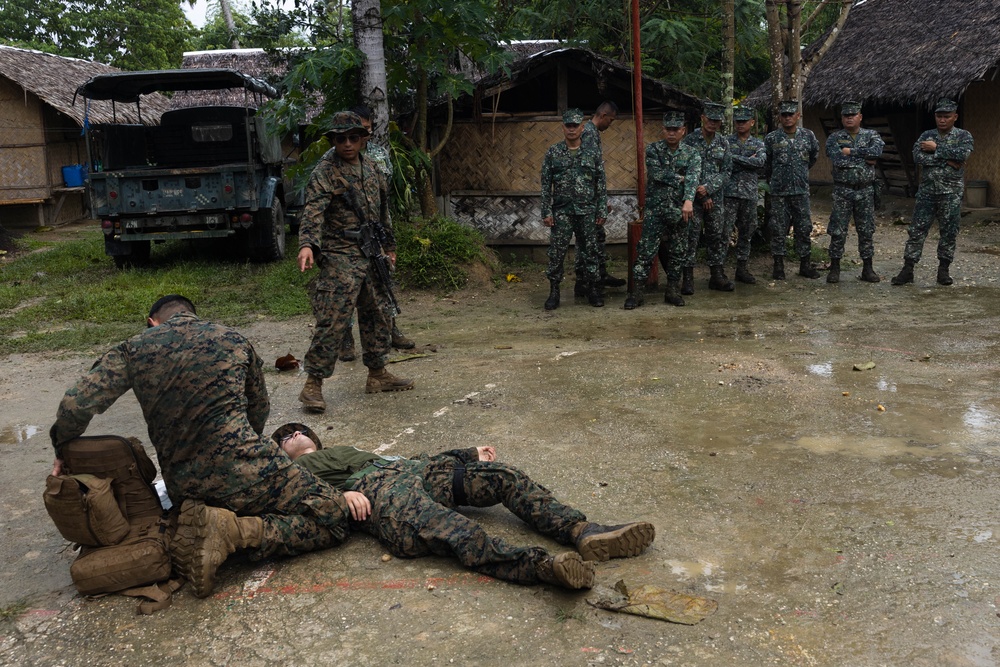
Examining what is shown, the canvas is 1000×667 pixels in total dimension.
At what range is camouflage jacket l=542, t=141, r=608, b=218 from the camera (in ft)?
28.4

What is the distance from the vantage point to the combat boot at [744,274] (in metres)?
9.73

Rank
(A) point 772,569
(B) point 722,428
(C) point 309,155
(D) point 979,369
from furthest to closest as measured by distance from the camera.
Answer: (C) point 309,155
(D) point 979,369
(B) point 722,428
(A) point 772,569

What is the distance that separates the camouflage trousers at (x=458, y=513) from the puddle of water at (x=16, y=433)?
9.51ft

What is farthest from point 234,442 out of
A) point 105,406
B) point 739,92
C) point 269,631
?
point 739,92

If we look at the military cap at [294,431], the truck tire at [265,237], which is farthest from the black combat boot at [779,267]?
the military cap at [294,431]

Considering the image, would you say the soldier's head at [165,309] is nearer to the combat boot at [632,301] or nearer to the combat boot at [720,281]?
the combat boot at [632,301]

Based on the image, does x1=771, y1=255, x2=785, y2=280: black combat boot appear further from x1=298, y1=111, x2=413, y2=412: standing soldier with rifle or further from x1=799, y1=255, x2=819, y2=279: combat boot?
x1=298, y1=111, x2=413, y2=412: standing soldier with rifle

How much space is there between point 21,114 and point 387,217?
13558 millimetres

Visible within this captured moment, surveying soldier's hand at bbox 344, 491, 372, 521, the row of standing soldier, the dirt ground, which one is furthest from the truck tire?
soldier's hand at bbox 344, 491, 372, 521

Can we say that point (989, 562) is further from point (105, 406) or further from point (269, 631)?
point (105, 406)

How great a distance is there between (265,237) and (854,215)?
6.84 metres

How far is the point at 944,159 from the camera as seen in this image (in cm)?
901

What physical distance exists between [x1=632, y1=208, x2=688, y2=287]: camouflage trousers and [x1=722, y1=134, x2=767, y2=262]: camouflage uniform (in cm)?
93

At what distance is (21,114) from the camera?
55.5ft
